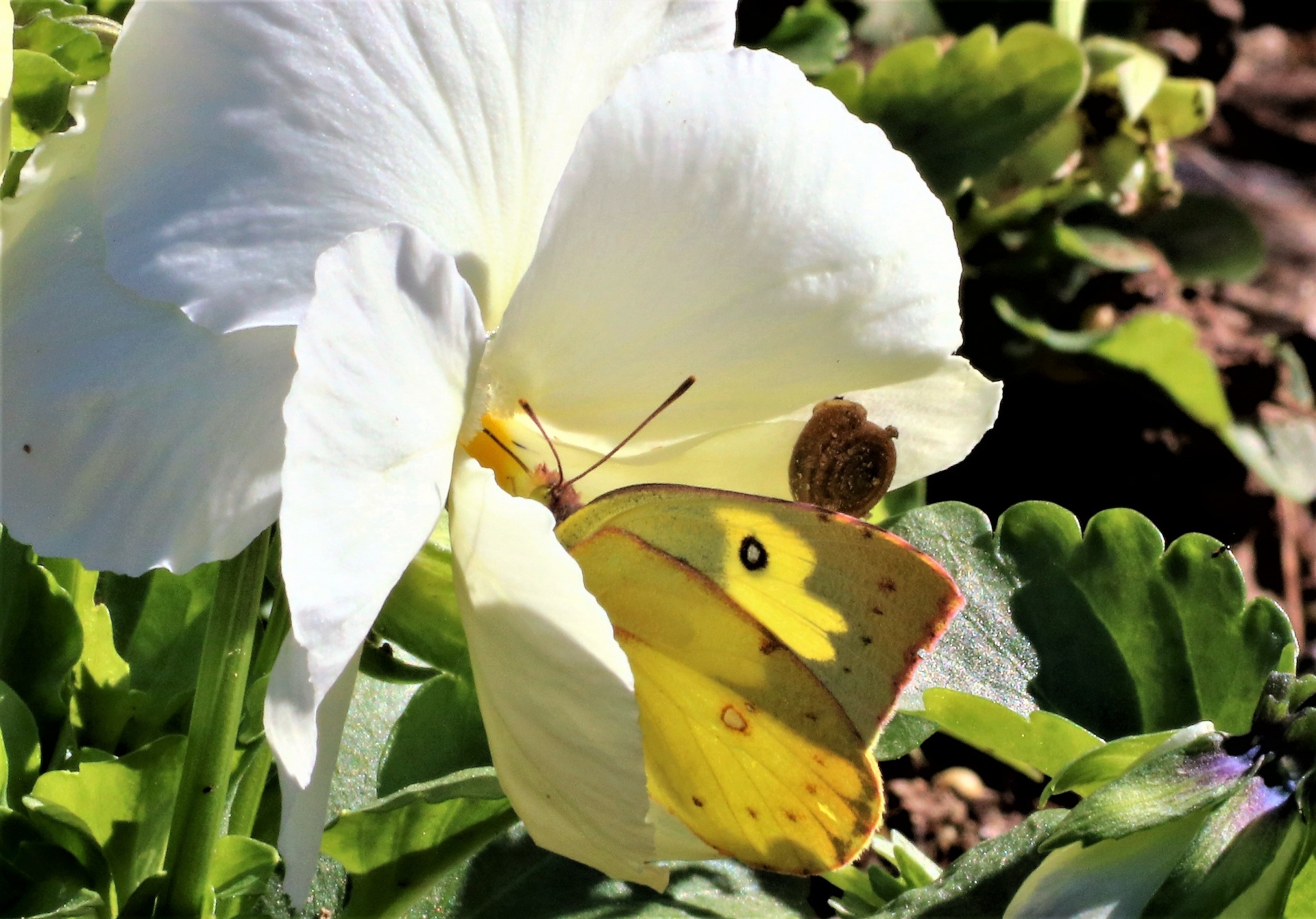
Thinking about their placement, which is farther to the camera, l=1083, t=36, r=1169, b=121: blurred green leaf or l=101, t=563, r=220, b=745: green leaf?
→ l=1083, t=36, r=1169, b=121: blurred green leaf

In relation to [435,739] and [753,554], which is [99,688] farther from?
[753,554]

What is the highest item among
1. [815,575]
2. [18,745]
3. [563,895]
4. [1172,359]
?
[815,575]

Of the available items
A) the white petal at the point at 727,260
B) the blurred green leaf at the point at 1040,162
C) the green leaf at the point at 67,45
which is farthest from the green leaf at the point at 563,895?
the blurred green leaf at the point at 1040,162

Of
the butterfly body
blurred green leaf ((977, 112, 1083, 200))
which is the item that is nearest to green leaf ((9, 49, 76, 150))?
the butterfly body

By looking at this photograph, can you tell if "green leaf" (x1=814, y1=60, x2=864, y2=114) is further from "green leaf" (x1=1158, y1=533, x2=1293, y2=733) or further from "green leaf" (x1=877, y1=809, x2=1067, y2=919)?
"green leaf" (x1=877, y1=809, x2=1067, y2=919)

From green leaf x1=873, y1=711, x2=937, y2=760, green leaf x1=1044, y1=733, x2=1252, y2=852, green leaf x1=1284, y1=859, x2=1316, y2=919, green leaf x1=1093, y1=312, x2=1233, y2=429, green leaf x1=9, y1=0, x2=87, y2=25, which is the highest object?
green leaf x1=9, y1=0, x2=87, y2=25

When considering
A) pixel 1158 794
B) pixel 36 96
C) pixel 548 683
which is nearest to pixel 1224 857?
pixel 1158 794
